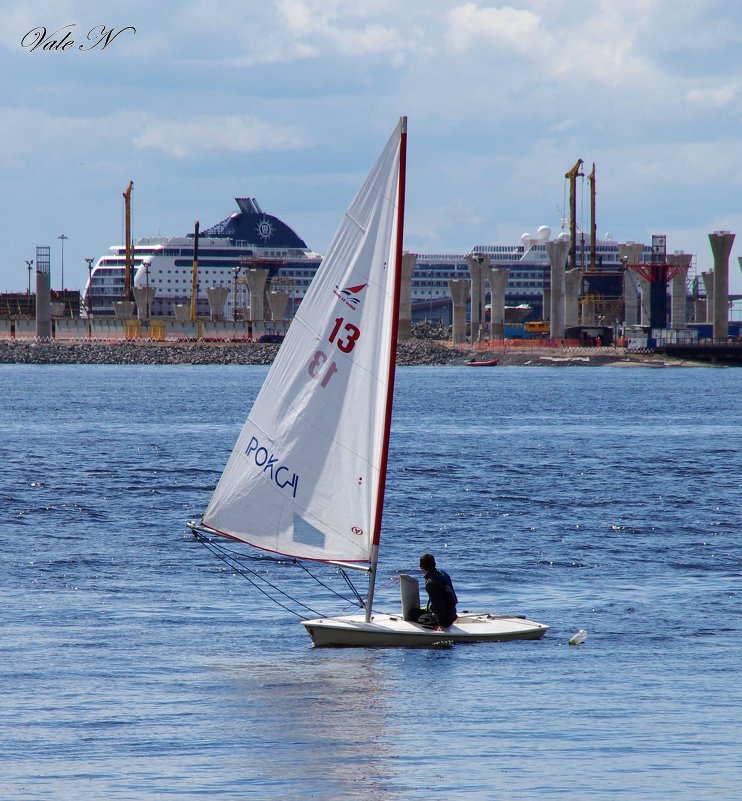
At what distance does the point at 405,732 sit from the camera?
42.1 feet

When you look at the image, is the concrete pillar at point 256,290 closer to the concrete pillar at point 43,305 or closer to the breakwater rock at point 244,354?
the breakwater rock at point 244,354

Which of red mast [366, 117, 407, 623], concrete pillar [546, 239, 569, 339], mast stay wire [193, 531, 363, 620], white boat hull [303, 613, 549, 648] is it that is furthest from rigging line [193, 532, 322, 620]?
concrete pillar [546, 239, 569, 339]

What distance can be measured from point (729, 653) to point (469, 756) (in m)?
5.11

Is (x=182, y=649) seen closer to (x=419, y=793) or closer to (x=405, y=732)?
(x=405, y=732)

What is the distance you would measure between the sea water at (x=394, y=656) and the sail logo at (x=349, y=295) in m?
1.15

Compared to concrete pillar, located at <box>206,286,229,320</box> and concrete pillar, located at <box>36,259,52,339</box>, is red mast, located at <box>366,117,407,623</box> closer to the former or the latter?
concrete pillar, located at <box>36,259,52,339</box>

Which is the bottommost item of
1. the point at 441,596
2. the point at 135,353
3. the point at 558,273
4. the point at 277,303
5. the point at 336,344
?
the point at 441,596

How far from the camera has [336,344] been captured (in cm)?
1474

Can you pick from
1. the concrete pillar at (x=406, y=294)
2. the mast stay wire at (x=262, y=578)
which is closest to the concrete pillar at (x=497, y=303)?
the concrete pillar at (x=406, y=294)

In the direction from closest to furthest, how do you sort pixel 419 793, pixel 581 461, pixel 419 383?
1. pixel 419 793
2. pixel 581 461
3. pixel 419 383

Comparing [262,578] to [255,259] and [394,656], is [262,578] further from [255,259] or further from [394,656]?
[255,259]

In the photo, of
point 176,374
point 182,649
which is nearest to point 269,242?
point 176,374

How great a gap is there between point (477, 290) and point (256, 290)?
71.7 feet

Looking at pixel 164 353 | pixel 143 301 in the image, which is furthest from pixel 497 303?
pixel 143 301
